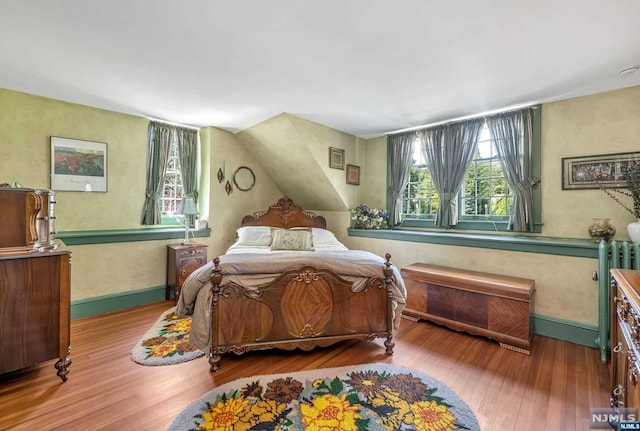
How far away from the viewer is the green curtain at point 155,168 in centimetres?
384

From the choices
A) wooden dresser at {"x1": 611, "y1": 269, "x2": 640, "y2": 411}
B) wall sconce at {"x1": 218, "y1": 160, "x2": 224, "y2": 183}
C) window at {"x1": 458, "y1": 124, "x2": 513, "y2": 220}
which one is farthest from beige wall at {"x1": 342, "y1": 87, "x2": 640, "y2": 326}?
wall sconce at {"x1": 218, "y1": 160, "x2": 224, "y2": 183}

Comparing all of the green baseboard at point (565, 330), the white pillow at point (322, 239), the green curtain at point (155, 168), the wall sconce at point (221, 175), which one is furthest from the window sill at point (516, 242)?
the green curtain at point (155, 168)

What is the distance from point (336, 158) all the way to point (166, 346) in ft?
10.7

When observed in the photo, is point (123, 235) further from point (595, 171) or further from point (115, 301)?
point (595, 171)

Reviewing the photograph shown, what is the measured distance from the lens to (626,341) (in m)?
1.36

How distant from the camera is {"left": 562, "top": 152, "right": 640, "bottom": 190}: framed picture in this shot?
266 cm

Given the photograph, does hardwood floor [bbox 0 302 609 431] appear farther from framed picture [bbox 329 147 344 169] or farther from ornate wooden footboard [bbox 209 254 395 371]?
framed picture [bbox 329 147 344 169]

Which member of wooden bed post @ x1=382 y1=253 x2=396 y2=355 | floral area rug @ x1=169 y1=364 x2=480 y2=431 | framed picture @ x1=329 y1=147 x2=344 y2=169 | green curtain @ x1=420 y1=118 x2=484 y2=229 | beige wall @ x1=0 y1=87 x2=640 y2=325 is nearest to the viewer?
floral area rug @ x1=169 y1=364 x2=480 y2=431

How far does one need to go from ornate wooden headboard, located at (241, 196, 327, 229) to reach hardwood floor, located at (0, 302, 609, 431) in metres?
2.18

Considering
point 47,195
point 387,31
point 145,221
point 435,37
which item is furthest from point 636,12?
point 145,221

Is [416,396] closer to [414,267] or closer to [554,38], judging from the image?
[414,267]

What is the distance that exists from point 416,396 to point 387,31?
2529 millimetres

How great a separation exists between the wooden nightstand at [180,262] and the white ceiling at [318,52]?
1.84 meters

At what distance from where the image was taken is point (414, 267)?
3.41 m
